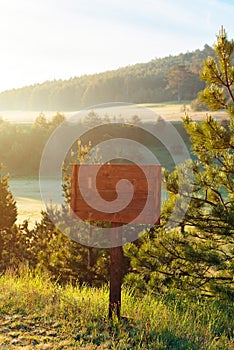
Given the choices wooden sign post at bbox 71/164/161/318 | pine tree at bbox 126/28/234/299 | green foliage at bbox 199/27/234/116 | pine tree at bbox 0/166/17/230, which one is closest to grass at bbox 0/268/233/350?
wooden sign post at bbox 71/164/161/318

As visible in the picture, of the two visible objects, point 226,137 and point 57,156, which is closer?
point 226,137

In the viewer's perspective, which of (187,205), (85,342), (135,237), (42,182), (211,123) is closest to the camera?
(85,342)

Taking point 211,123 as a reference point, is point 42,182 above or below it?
below

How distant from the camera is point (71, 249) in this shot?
11.0m

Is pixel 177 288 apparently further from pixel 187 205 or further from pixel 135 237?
pixel 135 237

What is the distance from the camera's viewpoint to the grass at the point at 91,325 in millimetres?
4473

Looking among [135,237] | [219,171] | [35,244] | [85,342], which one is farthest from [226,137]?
[35,244]

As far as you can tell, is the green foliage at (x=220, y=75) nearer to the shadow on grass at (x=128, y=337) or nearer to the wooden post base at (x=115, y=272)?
the wooden post base at (x=115, y=272)

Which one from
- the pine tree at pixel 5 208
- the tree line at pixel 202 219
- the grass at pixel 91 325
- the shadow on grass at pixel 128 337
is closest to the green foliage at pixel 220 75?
the tree line at pixel 202 219

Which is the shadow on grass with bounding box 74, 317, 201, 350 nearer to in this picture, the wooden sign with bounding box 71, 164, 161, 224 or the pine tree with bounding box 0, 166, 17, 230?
the wooden sign with bounding box 71, 164, 161, 224

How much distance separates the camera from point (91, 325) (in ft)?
15.9

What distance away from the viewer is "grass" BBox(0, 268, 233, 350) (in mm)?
4473

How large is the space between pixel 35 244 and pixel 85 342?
9282 mm

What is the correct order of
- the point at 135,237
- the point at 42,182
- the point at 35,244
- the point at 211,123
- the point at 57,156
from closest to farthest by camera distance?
the point at 211,123 → the point at 135,237 → the point at 35,244 → the point at 42,182 → the point at 57,156
